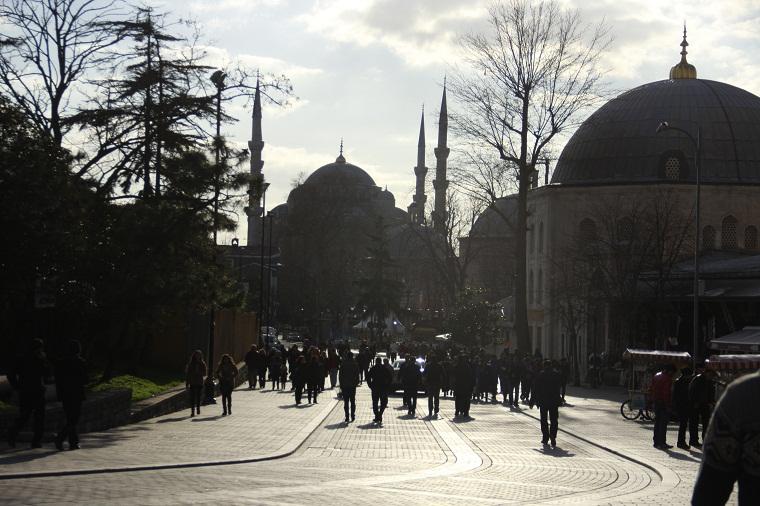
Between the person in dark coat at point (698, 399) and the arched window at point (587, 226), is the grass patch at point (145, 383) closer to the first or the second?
the person in dark coat at point (698, 399)

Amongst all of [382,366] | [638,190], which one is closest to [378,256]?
[638,190]

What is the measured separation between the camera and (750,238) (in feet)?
242

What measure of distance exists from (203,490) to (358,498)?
166cm

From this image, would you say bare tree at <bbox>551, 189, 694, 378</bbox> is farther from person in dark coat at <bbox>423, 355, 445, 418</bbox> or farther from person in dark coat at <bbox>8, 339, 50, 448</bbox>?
person in dark coat at <bbox>8, 339, 50, 448</bbox>

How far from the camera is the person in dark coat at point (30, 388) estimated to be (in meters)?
18.0

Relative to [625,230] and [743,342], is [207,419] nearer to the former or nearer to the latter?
[743,342]

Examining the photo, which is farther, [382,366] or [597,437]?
[382,366]

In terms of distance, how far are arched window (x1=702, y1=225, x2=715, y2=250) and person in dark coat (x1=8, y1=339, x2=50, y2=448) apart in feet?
193

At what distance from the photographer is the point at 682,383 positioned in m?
24.4

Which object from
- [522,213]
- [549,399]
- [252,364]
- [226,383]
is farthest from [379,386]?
[522,213]

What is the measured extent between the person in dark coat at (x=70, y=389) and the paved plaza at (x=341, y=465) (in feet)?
1.03

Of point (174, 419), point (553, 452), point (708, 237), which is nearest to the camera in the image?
point (553, 452)

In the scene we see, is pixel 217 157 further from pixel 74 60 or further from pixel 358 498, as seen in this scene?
pixel 358 498

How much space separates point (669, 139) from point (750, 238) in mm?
7262
